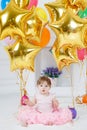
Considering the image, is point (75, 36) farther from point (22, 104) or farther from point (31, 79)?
point (31, 79)

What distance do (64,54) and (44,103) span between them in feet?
1.38

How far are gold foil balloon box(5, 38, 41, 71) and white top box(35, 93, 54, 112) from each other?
0.94 feet

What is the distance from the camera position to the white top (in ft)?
8.55

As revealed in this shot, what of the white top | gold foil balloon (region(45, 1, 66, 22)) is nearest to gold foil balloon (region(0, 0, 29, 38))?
gold foil balloon (region(45, 1, 66, 22))

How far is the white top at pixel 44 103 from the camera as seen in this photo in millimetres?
2607

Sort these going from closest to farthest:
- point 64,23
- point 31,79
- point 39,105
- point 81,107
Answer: point 64,23 → point 39,105 → point 81,107 → point 31,79

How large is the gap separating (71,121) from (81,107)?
2.13 feet

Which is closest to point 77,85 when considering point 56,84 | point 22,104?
point 56,84

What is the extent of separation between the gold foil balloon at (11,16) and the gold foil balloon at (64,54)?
32 cm

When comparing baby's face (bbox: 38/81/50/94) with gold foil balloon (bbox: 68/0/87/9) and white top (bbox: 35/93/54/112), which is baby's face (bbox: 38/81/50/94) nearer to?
white top (bbox: 35/93/54/112)

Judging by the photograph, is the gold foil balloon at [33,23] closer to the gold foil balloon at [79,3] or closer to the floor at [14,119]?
the gold foil balloon at [79,3]

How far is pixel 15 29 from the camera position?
2.46 meters

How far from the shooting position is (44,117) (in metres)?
2.50

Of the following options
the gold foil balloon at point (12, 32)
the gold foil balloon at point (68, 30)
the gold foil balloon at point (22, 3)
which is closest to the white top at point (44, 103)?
the gold foil balloon at point (68, 30)
